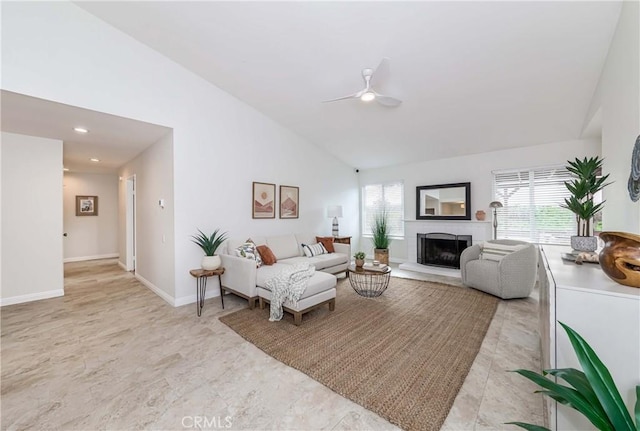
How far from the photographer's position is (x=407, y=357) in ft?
7.64

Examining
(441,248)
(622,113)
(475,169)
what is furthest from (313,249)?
(622,113)

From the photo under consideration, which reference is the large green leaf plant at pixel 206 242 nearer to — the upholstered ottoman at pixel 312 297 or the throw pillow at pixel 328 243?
the upholstered ottoman at pixel 312 297

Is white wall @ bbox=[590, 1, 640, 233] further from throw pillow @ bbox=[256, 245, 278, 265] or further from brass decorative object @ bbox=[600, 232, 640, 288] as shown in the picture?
throw pillow @ bbox=[256, 245, 278, 265]

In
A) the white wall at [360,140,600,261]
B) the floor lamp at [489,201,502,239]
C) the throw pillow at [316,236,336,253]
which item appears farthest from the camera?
the throw pillow at [316,236,336,253]

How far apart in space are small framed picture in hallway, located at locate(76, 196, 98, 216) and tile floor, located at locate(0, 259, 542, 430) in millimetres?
4504

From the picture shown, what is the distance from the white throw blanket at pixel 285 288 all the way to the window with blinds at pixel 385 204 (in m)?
4.16

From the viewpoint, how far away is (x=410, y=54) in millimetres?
2947

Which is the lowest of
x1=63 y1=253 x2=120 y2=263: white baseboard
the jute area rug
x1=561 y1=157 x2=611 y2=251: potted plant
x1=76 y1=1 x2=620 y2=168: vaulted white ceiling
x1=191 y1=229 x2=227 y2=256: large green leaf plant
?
the jute area rug

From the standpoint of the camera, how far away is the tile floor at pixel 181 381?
5.47 feet

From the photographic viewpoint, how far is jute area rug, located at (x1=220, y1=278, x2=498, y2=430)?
183cm

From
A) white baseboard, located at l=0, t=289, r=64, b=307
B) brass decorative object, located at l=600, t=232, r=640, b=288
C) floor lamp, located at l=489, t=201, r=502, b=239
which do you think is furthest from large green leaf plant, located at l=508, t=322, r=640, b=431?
white baseboard, located at l=0, t=289, r=64, b=307

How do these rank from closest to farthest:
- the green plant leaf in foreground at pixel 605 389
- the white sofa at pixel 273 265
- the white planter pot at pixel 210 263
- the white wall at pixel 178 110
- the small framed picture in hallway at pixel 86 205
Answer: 1. the green plant leaf in foreground at pixel 605 389
2. the white wall at pixel 178 110
3. the white sofa at pixel 273 265
4. the white planter pot at pixel 210 263
5. the small framed picture in hallway at pixel 86 205

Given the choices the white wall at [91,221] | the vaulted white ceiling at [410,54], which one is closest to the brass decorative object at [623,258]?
the vaulted white ceiling at [410,54]

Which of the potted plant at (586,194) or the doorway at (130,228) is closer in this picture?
the potted plant at (586,194)
